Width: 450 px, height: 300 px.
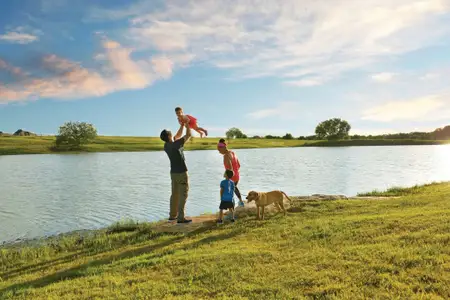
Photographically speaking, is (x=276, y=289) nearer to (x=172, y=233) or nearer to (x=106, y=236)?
(x=172, y=233)

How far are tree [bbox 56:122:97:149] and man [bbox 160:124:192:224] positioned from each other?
111m

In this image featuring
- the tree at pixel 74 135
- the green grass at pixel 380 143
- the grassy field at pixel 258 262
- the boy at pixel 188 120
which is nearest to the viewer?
the grassy field at pixel 258 262

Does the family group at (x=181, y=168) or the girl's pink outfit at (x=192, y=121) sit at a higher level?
the girl's pink outfit at (x=192, y=121)

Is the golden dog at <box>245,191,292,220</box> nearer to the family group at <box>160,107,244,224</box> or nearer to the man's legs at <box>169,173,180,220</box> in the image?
the family group at <box>160,107,244,224</box>

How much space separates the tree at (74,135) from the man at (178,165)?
110976mm

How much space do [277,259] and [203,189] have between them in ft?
69.3

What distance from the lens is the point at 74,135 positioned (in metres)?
118

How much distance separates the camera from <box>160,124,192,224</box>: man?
12570 millimetres

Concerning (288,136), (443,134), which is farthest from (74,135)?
(443,134)

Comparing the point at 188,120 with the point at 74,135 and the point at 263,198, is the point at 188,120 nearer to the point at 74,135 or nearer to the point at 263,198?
the point at 263,198

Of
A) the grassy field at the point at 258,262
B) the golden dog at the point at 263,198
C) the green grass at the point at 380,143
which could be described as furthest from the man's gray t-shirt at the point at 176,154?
the green grass at the point at 380,143

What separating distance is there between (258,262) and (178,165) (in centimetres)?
584

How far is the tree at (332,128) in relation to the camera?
583 ft

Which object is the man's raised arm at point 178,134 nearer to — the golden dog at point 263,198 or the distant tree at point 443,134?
the golden dog at point 263,198
